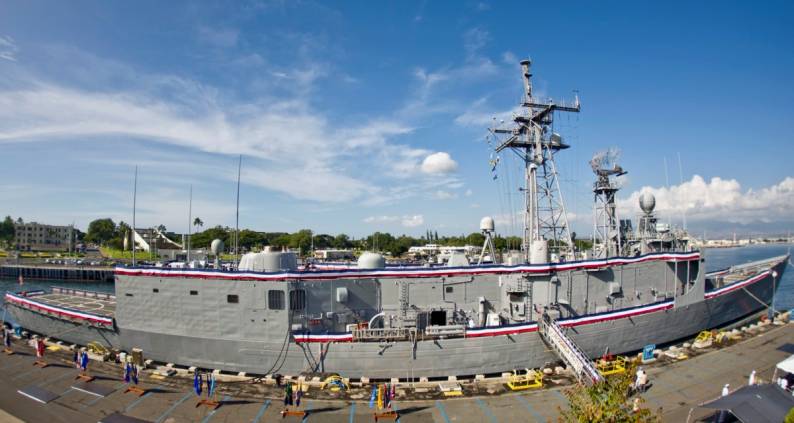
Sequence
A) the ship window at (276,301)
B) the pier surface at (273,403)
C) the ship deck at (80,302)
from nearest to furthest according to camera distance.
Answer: the pier surface at (273,403) → the ship window at (276,301) → the ship deck at (80,302)

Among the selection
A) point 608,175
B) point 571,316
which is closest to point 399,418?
point 571,316

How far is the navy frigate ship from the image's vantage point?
16672 millimetres

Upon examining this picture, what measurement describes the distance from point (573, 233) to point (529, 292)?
299 inches

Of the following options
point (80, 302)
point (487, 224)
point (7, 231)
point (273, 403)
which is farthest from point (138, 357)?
point (7, 231)

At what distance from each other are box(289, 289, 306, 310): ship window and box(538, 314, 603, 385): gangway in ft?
34.7

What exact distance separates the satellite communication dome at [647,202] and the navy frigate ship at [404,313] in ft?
13.0

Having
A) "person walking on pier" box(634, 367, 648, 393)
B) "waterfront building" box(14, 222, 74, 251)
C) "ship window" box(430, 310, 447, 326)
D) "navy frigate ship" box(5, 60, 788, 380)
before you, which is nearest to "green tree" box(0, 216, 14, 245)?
"waterfront building" box(14, 222, 74, 251)

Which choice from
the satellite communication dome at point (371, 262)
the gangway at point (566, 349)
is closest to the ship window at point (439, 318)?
the satellite communication dome at point (371, 262)

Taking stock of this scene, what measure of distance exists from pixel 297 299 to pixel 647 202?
2234 cm

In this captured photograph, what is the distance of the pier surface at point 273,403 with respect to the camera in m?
13.7

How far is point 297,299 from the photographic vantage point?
17359 mm

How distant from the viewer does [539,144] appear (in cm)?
2319

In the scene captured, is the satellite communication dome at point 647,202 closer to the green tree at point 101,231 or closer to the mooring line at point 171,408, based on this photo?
the mooring line at point 171,408

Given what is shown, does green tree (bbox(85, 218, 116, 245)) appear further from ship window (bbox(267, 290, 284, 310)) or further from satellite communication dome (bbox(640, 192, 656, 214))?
satellite communication dome (bbox(640, 192, 656, 214))
